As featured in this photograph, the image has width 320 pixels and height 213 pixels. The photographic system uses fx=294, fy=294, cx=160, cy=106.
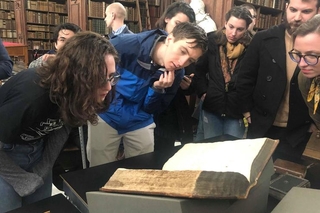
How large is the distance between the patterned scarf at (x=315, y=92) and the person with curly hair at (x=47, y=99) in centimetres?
73

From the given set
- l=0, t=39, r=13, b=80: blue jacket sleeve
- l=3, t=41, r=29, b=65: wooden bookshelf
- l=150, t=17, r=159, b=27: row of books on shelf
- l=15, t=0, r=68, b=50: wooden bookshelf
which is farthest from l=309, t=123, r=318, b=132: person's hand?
l=15, t=0, r=68, b=50: wooden bookshelf

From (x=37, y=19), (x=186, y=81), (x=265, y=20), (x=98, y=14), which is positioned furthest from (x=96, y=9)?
(x=186, y=81)

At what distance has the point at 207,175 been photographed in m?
0.50

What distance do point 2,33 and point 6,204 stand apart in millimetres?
5929

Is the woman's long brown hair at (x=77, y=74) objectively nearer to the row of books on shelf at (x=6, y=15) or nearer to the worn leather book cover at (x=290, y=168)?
the worn leather book cover at (x=290, y=168)

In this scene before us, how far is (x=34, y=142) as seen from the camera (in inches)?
39.2

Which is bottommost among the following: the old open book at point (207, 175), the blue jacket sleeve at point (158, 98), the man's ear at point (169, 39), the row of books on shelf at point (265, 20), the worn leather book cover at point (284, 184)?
the worn leather book cover at point (284, 184)

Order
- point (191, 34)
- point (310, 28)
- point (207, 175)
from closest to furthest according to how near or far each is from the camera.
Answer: point (207, 175), point (310, 28), point (191, 34)

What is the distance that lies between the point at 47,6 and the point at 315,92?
18.3 feet

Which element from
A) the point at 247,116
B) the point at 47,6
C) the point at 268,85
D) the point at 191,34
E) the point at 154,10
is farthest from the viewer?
the point at 47,6

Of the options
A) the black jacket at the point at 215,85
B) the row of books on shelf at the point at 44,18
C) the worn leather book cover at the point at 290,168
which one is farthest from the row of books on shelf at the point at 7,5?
the worn leather book cover at the point at 290,168

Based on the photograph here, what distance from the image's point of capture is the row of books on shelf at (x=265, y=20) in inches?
164

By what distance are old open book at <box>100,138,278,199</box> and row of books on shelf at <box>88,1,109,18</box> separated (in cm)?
460

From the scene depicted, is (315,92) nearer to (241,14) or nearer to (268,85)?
(268,85)
